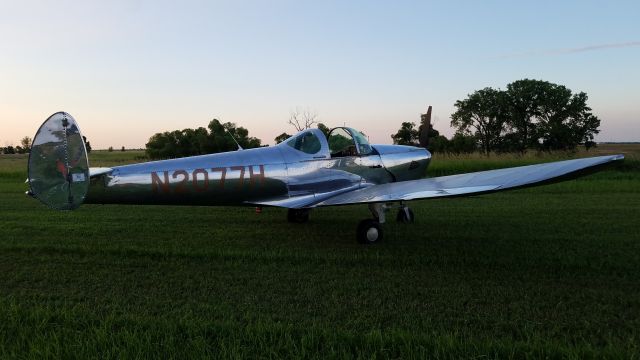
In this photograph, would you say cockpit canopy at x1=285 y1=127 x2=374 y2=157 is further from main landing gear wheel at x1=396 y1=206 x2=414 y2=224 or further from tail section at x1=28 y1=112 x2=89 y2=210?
tail section at x1=28 y1=112 x2=89 y2=210

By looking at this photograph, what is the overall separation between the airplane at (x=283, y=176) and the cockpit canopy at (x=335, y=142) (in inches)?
0.7

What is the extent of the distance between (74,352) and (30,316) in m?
0.99

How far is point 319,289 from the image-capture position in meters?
4.52

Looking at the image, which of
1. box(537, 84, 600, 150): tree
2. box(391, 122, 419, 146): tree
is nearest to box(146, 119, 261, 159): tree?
box(391, 122, 419, 146): tree

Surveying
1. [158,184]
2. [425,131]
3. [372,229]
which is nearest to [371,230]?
[372,229]

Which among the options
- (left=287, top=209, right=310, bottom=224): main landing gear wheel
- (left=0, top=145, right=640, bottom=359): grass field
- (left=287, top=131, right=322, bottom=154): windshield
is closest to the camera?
(left=0, top=145, right=640, bottom=359): grass field

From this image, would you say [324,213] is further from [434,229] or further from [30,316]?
[30,316]

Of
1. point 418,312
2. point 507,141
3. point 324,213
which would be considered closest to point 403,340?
point 418,312

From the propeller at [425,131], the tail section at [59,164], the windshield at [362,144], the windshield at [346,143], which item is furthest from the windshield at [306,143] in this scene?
the propeller at [425,131]

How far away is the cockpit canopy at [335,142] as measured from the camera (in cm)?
769

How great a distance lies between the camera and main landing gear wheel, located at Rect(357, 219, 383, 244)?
693 centimetres

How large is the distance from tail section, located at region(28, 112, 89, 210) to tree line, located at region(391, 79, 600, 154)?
4707 centimetres

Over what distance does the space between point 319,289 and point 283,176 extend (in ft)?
10.2

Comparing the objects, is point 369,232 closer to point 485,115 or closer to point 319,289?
point 319,289
